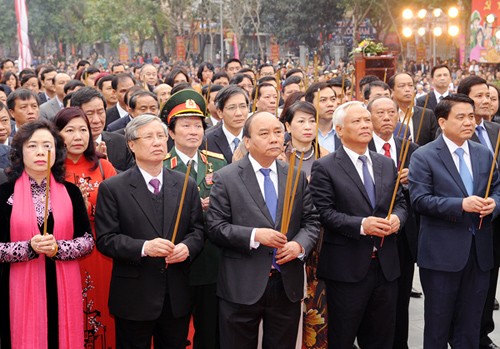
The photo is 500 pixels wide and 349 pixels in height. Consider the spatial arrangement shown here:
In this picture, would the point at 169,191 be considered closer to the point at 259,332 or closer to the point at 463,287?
the point at 259,332

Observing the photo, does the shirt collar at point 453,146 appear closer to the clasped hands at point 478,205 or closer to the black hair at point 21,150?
the clasped hands at point 478,205

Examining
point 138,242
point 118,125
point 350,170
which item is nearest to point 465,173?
point 350,170

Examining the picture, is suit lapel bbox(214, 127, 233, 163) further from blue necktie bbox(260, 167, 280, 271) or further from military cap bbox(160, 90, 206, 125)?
blue necktie bbox(260, 167, 280, 271)

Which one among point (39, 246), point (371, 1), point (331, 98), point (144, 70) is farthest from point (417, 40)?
point (39, 246)

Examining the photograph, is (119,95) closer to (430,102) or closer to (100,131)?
(100,131)

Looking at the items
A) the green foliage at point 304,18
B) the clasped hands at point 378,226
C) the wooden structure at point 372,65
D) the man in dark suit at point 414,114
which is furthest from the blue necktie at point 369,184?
the green foliage at point 304,18

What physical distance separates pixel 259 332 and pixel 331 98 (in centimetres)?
210

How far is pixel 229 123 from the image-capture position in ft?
17.1

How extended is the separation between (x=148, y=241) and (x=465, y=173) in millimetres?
1796

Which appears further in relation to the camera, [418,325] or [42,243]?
[418,325]

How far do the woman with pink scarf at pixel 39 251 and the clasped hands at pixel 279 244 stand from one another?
2.74 feet

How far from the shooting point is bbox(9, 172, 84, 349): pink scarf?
11.5ft

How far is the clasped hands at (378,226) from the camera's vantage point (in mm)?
3816

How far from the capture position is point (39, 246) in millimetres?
3391
